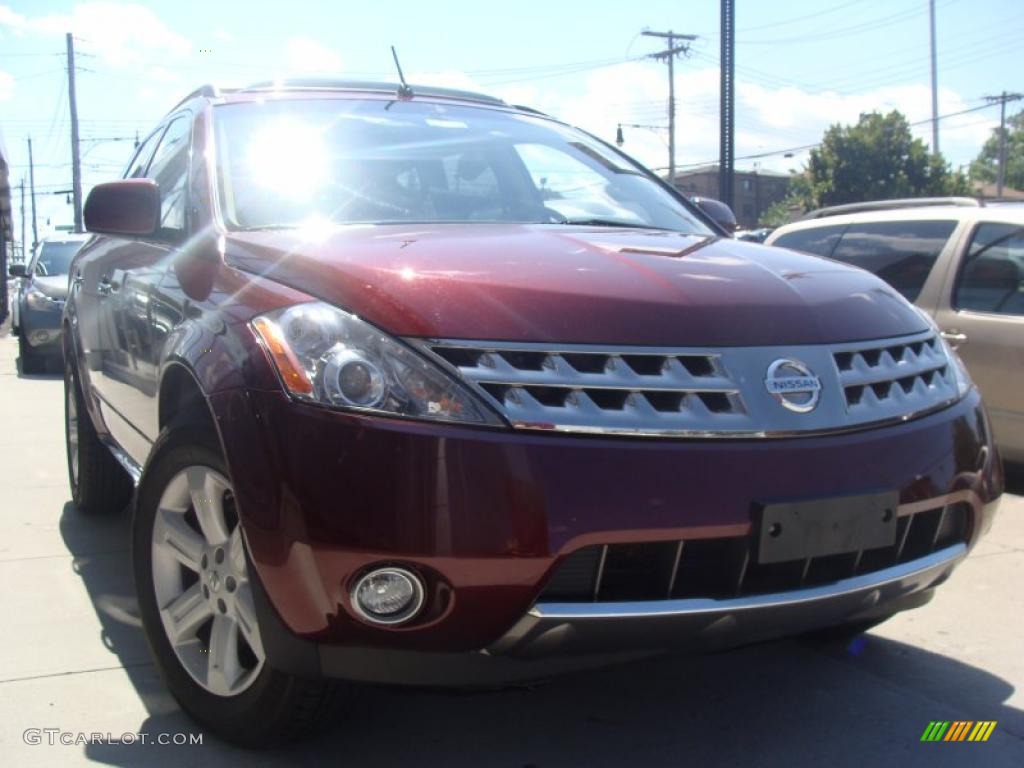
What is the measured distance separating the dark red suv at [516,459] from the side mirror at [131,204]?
37 centimetres

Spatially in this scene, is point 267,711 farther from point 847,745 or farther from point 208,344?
point 847,745

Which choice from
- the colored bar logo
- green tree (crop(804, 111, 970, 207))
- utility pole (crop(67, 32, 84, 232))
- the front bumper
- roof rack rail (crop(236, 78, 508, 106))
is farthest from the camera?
green tree (crop(804, 111, 970, 207))

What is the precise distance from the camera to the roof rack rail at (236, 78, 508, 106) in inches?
157

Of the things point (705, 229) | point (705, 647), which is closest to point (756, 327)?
point (705, 647)

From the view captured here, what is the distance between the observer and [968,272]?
6.11 meters

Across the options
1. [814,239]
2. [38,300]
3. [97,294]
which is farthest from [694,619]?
[38,300]

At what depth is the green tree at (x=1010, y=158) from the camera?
95.3 metres

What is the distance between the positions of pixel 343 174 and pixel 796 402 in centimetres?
166

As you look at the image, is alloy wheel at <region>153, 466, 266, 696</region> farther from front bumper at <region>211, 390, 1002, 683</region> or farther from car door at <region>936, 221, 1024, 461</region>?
car door at <region>936, 221, 1024, 461</region>

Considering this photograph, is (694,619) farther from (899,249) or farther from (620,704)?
(899,249)

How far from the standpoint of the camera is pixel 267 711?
259cm

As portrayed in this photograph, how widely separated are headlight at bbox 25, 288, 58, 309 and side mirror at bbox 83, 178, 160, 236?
11.4 m

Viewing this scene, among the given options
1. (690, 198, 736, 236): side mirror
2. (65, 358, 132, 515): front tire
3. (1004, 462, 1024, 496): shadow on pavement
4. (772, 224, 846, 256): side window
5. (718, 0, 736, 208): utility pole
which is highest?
(718, 0, 736, 208): utility pole

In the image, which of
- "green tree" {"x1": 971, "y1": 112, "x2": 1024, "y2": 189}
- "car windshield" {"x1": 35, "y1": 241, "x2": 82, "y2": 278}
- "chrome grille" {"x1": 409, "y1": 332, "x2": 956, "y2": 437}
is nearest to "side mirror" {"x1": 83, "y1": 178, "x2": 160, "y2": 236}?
"chrome grille" {"x1": 409, "y1": 332, "x2": 956, "y2": 437}
